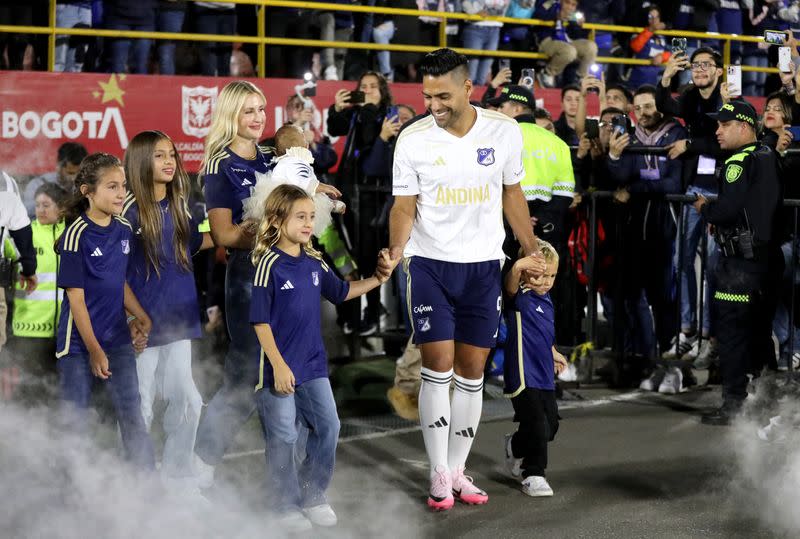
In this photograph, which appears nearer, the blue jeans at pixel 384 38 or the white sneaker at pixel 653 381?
the white sneaker at pixel 653 381

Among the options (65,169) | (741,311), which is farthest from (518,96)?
(65,169)

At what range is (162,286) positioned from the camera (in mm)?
5867

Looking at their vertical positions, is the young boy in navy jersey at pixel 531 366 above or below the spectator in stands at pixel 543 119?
below

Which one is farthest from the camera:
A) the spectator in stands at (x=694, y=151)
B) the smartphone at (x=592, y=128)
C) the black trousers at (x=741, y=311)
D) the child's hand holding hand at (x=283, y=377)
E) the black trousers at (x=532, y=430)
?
the smartphone at (x=592, y=128)

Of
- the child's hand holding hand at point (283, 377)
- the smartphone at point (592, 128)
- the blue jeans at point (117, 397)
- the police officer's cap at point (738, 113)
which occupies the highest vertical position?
the police officer's cap at point (738, 113)

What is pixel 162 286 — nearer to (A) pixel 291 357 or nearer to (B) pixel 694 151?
(A) pixel 291 357

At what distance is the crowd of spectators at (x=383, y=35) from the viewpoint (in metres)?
11.1

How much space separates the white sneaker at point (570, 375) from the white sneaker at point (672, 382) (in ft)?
2.17

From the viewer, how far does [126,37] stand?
11.1 m

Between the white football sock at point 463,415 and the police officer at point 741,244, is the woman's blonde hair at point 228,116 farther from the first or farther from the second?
the police officer at point 741,244

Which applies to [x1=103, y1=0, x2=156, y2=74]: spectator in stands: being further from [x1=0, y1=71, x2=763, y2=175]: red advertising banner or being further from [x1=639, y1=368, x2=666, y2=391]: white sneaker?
[x1=639, y1=368, x2=666, y2=391]: white sneaker

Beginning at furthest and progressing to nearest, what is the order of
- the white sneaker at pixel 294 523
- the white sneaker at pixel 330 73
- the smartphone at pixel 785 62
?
the white sneaker at pixel 330 73 < the smartphone at pixel 785 62 < the white sneaker at pixel 294 523

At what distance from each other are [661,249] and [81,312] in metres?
5.13

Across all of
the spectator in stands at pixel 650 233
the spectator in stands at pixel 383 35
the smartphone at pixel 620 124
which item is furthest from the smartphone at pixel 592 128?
the spectator in stands at pixel 383 35
